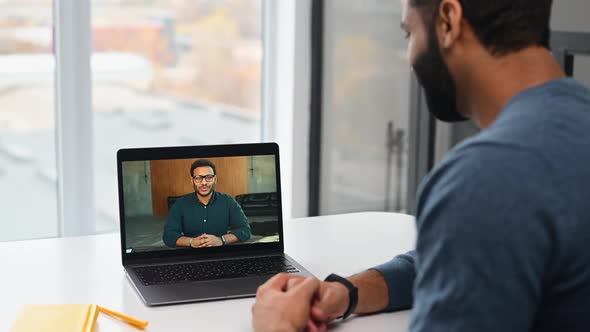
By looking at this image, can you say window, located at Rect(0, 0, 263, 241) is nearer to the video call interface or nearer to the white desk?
the white desk

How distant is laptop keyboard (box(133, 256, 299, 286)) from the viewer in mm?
1415

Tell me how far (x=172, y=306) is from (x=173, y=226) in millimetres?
192

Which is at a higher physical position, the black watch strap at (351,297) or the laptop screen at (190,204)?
the laptop screen at (190,204)

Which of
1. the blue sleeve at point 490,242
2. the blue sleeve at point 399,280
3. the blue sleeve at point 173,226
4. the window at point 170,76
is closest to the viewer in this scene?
the blue sleeve at point 490,242

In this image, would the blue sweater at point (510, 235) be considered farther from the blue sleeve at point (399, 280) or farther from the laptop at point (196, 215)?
the laptop at point (196, 215)

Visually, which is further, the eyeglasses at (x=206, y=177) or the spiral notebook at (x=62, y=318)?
the eyeglasses at (x=206, y=177)

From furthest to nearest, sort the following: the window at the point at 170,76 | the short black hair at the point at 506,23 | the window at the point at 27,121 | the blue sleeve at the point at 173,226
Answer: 1. the window at the point at 170,76
2. the window at the point at 27,121
3. the blue sleeve at the point at 173,226
4. the short black hair at the point at 506,23

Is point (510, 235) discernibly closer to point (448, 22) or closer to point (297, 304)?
point (448, 22)

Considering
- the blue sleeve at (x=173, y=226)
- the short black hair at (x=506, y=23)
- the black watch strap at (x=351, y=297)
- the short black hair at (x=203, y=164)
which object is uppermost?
the short black hair at (x=506, y=23)

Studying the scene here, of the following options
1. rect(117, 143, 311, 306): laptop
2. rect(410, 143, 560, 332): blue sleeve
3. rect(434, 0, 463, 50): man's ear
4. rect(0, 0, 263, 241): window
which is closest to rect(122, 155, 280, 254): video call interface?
rect(117, 143, 311, 306): laptop

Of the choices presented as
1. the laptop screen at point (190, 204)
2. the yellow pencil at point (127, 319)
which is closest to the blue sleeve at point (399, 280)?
the laptop screen at point (190, 204)

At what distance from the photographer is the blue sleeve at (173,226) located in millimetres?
1454

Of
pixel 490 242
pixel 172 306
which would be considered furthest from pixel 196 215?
pixel 490 242

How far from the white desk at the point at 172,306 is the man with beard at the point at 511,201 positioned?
427mm
